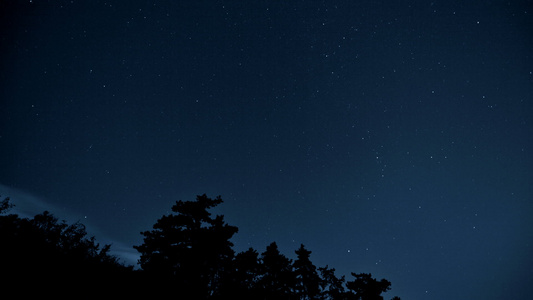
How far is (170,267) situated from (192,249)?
154 cm

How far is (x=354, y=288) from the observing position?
2302cm

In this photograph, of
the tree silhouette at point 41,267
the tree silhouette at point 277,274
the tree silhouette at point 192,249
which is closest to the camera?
the tree silhouette at point 41,267

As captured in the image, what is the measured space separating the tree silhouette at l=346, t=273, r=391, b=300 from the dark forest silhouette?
8 cm

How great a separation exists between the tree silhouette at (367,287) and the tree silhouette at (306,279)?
3894 millimetres

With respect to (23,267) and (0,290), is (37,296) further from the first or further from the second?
(23,267)

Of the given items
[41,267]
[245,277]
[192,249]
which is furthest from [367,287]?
[41,267]

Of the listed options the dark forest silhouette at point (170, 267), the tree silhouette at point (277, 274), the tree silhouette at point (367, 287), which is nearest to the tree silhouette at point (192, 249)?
the dark forest silhouette at point (170, 267)

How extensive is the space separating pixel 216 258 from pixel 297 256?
7.82 m

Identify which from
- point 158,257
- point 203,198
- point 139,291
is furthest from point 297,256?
point 139,291

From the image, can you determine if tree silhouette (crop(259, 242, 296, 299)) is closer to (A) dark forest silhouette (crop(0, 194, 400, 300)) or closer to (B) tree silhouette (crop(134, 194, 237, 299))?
(A) dark forest silhouette (crop(0, 194, 400, 300))

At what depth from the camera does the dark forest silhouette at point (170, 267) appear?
36.9ft

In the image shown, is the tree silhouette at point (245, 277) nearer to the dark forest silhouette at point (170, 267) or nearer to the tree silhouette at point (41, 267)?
the dark forest silhouette at point (170, 267)

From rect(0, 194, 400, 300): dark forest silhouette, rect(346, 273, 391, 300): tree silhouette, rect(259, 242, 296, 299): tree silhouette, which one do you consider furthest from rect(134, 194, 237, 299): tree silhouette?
rect(346, 273, 391, 300): tree silhouette

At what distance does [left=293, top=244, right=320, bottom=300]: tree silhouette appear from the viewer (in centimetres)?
2080
